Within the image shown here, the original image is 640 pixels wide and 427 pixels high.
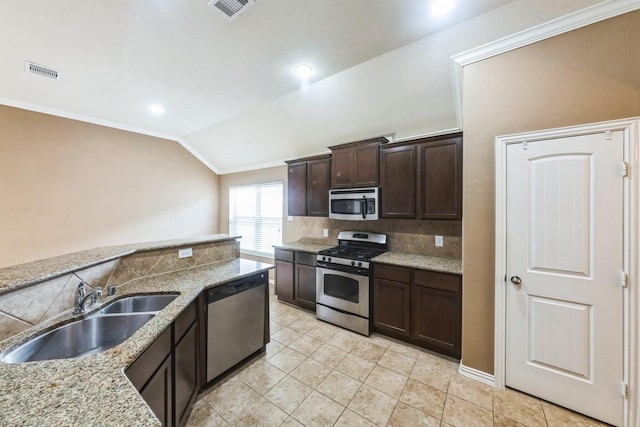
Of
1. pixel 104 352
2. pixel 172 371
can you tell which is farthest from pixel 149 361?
pixel 172 371

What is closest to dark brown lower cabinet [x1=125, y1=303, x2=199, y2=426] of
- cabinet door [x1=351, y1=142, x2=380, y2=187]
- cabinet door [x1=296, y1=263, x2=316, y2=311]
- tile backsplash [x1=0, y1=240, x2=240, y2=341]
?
tile backsplash [x1=0, y1=240, x2=240, y2=341]

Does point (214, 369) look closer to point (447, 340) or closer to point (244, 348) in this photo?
point (244, 348)

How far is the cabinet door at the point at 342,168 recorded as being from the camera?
3478 mm

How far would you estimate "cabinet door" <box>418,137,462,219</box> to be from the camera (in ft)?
8.74

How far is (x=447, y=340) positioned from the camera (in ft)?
8.13

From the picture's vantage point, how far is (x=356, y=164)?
3.42m

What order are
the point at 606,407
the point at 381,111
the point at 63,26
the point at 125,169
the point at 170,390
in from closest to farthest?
the point at 170,390 < the point at 606,407 < the point at 63,26 < the point at 381,111 < the point at 125,169

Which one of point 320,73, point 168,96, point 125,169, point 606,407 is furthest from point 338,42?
point 125,169

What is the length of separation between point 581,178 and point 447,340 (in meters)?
1.83

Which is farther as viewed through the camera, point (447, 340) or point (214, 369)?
point (447, 340)

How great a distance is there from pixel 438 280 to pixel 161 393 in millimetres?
2458

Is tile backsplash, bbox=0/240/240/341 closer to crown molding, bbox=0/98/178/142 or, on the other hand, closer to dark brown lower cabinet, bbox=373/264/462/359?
dark brown lower cabinet, bbox=373/264/462/359

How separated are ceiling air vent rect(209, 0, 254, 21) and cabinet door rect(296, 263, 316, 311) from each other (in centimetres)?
297

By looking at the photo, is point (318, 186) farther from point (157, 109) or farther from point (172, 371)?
point (172, 371)
